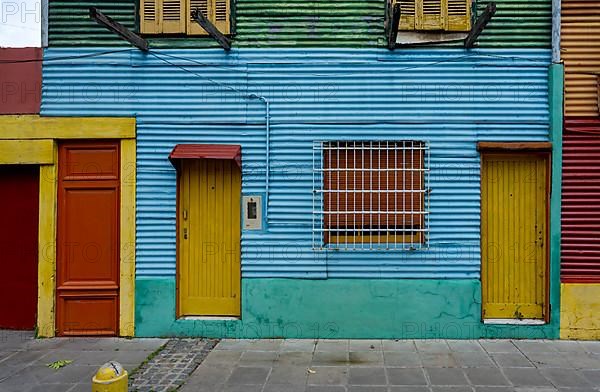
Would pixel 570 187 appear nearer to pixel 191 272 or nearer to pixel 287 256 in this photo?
pixel 287 256

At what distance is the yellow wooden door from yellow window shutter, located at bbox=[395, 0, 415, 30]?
3.20 metres

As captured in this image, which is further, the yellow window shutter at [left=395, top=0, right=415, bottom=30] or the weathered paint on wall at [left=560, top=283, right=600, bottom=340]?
the yellow window shutter at [left=395, top=0, right=415, bottom=30]

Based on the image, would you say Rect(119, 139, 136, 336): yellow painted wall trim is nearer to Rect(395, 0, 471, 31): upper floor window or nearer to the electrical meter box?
the electrical meter box

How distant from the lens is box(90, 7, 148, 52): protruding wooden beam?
21.8 feet

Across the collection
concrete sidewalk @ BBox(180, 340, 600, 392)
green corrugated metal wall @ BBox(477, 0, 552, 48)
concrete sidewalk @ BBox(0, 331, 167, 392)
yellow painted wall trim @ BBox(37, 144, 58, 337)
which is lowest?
concrete sidewalk @ BBox(0, 331, 167, 392)

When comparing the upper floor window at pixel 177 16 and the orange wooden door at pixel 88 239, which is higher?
the upper floor window at pixel 177 16

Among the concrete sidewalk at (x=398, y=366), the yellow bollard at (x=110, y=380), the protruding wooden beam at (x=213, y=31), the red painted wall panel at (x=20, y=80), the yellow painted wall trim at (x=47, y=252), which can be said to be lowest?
the concrete sidewalk at (x=398, y=366)

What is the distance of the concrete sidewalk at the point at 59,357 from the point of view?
19.0 ft

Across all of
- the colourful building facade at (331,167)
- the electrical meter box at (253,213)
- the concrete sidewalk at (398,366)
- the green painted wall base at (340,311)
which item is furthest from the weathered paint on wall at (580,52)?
the electrical meter box at (253,213)

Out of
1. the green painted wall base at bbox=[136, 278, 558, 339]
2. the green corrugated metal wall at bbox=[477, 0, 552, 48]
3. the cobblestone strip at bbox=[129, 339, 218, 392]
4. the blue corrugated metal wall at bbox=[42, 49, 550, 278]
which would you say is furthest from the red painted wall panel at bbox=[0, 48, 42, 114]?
the green corrugated metal wall at bbox=[477, 0, 552, 48]

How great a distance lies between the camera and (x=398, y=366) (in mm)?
6277

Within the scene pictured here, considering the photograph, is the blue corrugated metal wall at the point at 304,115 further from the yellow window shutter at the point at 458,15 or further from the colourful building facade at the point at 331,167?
the yellow window shutter at the point at 458,15

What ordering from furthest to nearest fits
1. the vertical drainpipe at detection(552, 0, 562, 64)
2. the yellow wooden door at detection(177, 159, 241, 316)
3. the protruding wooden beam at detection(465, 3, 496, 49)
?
the yellow wooden door at detection(177, 159, 241, 316) < the vertical drainpipe at detection(552, 0, 562, 64) < the protruding wooden beam at detection(465, 3, 496, 49)

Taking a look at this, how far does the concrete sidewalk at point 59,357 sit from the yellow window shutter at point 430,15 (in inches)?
228
